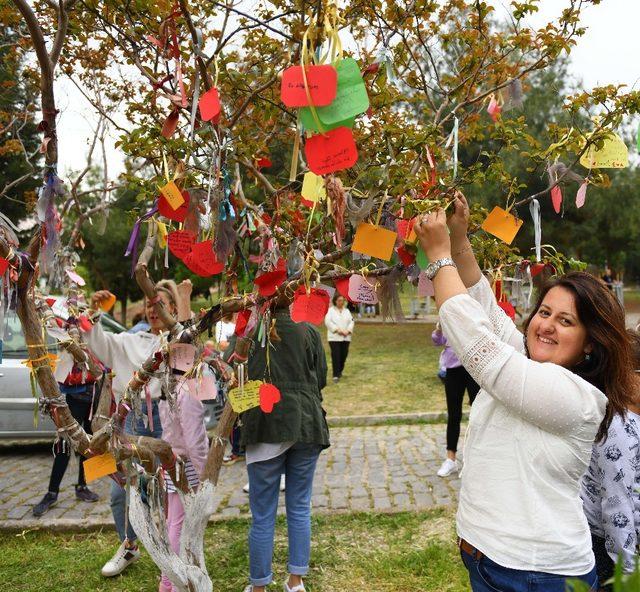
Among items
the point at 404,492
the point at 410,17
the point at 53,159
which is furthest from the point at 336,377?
the point at 53,159

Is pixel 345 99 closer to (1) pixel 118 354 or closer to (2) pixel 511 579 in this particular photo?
(2) pixel 511 579

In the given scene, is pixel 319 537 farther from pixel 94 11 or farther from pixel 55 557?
pixel 94 11

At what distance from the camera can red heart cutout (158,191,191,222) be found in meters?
2.02

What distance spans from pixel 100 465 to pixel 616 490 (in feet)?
6.42

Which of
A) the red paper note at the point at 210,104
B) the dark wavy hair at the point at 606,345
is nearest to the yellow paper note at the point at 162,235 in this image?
the red paper note at the point at 210,104

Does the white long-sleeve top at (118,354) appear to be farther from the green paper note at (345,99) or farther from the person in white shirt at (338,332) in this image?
the person in white shirt at (338,332)

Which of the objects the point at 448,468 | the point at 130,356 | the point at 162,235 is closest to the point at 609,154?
the point at 162,235

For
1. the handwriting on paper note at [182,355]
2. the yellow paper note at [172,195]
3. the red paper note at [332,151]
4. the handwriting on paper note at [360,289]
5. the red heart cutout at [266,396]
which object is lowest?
the red heart cutout at [266,396]

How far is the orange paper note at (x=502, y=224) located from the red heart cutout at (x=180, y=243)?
1011 mm

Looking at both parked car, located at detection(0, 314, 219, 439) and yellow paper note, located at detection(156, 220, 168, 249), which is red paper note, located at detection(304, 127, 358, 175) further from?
parked car, located at detection(0, 314, 219, 439)

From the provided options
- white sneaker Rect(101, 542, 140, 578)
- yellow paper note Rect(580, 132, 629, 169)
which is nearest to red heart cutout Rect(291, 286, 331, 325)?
yellow paper note Rect(580, 132, 629, 169)

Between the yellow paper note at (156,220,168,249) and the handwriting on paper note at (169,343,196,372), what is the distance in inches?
16.3

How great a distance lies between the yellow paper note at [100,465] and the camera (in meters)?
2.38

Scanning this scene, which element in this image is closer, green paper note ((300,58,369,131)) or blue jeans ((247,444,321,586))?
green paper note ((300,58,369,131))
